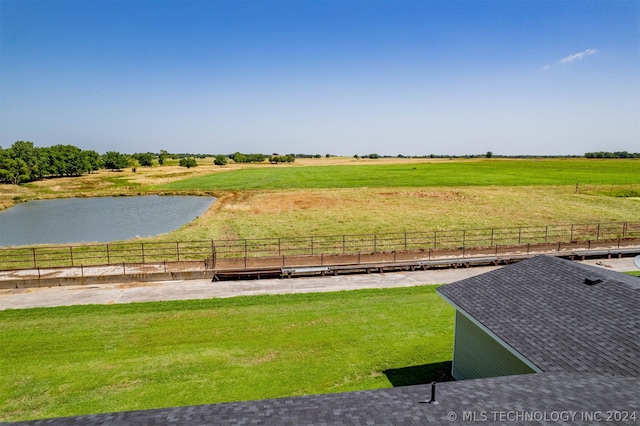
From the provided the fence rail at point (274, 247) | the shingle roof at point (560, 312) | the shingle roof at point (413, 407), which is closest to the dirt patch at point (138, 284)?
the fence rail at point (274, 247)

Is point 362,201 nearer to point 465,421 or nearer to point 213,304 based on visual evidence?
point 213,304

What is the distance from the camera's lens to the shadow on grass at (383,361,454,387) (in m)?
12.0

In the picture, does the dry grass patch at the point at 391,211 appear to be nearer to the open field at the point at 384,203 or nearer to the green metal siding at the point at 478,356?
the open field at the point at 384,203

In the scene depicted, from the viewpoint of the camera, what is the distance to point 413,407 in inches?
253

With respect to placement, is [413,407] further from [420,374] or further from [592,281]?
[592,281]

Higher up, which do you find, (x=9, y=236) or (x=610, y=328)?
(x=610, y=328)

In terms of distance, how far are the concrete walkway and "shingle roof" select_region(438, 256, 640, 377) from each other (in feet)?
33.0

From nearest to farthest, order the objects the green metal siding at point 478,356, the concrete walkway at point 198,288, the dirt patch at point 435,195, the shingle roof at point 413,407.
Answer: the shingle roof at point 413,407, the green metal siding at point 478,356, the concrete walkway at point 198,288, the dirt patch at point 435,195

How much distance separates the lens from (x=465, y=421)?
19.4 ft

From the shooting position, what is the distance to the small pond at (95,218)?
4000 centimetres

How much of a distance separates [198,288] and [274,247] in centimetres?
1043

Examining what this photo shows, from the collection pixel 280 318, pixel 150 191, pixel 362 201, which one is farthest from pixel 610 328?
pixel 150 191

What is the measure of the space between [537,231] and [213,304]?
3033cm

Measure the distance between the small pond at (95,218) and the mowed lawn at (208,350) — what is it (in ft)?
79.6
